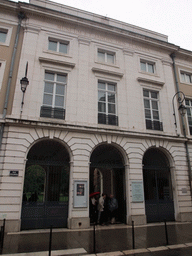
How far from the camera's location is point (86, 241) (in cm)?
705

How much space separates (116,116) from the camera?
469 inches

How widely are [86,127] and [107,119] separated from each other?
1.73 meters

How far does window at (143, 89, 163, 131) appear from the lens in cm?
1266

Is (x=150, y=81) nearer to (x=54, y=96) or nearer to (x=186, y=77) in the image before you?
(x=186, y=77)

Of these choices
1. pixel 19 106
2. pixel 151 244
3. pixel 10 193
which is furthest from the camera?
pixel 19 106

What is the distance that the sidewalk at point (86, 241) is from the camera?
596cm

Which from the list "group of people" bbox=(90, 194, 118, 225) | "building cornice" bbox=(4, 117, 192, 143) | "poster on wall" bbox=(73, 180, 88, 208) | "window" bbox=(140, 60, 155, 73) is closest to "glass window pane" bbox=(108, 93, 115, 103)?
"building cornice" bbox=(4, 117, 192, 143)

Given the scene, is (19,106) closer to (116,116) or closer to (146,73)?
(116,116)

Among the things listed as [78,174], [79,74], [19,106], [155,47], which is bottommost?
[78,174]

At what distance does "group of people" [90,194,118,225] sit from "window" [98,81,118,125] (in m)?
4.57

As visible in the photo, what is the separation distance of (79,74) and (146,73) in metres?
5.21

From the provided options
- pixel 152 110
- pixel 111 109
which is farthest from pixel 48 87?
pixel 152 110

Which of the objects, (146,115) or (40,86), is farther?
(146,115)

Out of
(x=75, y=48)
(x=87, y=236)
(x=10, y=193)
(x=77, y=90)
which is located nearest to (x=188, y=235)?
(x=87, y=236)
